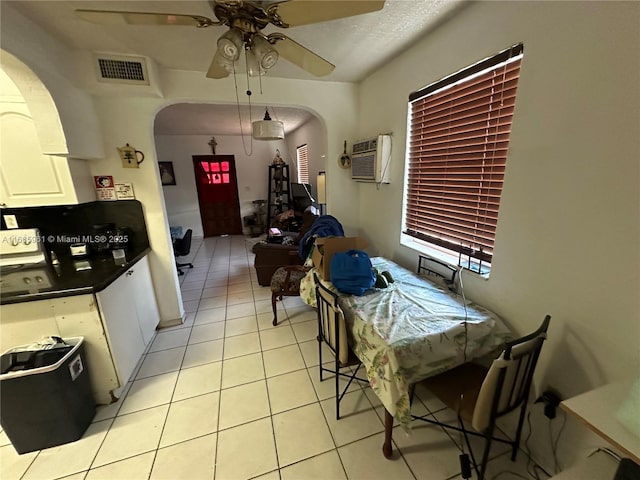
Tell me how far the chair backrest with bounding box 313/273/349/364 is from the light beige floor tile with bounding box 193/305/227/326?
5.33 ft

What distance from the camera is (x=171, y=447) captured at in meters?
1.50

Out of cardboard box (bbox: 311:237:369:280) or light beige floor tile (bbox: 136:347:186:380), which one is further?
light beige floor tile (bbox: 136:347:186:380)

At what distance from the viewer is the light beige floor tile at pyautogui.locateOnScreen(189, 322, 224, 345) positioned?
8.09ft

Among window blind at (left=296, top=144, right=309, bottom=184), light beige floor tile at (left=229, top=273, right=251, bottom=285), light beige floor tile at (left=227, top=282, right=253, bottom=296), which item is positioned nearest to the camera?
light beige floor tile at (left=227, top=282, right=253, bottom=296)

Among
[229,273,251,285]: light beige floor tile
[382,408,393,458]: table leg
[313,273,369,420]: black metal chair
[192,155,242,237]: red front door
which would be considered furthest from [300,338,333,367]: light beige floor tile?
[192,155,242,237]: red front door

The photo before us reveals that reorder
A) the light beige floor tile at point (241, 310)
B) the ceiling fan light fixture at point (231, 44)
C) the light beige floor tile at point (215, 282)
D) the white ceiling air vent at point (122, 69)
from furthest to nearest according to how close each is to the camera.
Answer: the light beige floor tile at point (215, 282) < the light beige floor tile at point (241, 310) < the white ceiling air vent at point (122, 69) < the ceiling fan light fixture at point (231, 44)

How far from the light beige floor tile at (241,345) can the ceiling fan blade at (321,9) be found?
2.32 m

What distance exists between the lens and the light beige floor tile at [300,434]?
57.1 inches

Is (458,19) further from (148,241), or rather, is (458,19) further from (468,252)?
(148,241)

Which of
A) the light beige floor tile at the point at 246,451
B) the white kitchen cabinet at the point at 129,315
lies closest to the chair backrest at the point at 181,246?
the white kitchen cabinet at the point at 129,315

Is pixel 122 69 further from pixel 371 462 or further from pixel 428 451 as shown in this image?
pixel 428 451

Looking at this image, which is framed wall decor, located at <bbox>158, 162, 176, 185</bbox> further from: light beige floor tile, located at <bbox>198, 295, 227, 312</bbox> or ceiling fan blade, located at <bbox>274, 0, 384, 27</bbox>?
ceiling fan blade, located at <bbox>274, 0, 384, 27</bbox>

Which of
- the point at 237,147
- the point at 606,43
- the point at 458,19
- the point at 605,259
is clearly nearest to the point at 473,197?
the point at 605,259

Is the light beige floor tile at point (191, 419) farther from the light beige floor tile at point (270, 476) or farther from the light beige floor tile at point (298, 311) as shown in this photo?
the light beige floor tile at point (298, 311)
